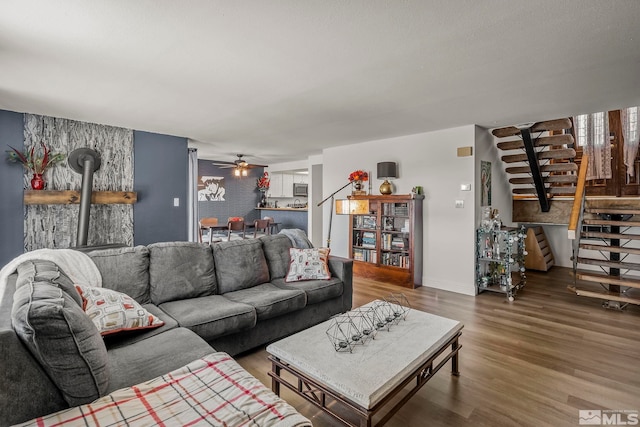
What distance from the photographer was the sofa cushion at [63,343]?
1177 millimetres

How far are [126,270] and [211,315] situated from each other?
776mm

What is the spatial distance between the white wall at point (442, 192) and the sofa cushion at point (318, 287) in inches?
79.9

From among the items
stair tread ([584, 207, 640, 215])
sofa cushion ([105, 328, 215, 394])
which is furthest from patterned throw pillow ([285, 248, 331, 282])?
stair tread ([584, 207, 640, 215])

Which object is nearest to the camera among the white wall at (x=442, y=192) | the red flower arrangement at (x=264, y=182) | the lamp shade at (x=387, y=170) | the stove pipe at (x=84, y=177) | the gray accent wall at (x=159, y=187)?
the stove pipe at (x=84, y=177)

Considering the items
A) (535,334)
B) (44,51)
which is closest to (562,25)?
(535,334)

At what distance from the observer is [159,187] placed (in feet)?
16.7

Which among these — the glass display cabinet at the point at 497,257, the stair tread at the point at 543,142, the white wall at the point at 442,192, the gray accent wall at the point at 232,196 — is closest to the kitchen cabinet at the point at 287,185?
the gray accent wall at the point at 232,196

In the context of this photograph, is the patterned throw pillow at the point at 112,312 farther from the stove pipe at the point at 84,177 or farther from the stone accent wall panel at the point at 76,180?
the stone accent wall panel at the point at 76,180

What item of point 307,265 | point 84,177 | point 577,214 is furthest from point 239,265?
point 577,214

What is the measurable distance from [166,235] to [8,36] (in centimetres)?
348

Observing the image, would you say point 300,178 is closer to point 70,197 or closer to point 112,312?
point 70,197

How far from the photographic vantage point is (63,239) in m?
4.27

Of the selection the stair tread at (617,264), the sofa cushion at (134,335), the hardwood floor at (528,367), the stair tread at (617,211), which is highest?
the stair tread at (617,211)

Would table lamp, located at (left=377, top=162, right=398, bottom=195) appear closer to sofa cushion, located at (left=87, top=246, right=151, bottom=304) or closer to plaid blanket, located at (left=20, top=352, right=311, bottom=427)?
sofa cushion, located at (left=87, top=246, right=151, bottom=304)
